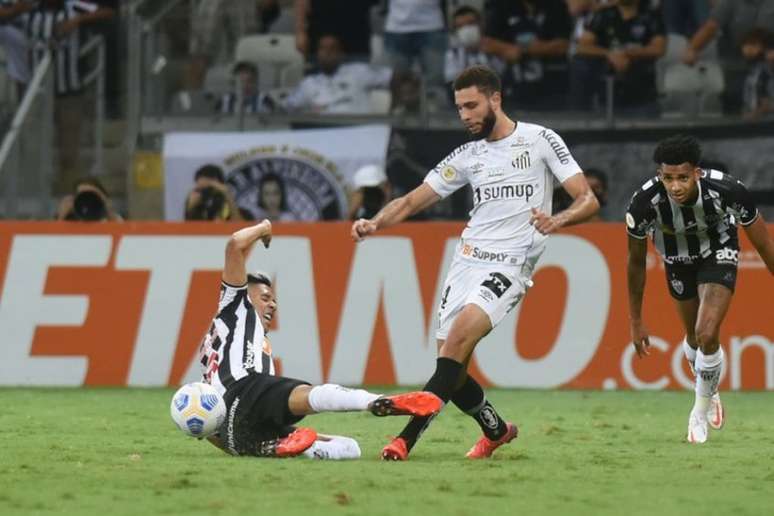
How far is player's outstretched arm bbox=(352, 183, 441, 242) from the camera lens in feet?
36.1

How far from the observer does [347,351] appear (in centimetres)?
1788

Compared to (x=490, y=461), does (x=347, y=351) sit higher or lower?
lower

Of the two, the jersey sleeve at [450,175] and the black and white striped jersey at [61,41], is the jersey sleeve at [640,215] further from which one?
the black and white striped jersey at [61,41]

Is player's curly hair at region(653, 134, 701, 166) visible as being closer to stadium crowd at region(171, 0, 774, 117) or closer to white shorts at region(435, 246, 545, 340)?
white shorts at region(435, 246, 545, 340)

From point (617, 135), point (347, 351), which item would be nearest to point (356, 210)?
point (347, 351)

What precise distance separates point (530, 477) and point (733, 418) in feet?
16.9

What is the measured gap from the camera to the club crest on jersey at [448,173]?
1127cm

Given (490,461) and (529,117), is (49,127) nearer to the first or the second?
(529,117)

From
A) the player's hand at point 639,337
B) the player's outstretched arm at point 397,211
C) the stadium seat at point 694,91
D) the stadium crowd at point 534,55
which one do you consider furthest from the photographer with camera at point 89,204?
the player's outstretched arm at point 397,211

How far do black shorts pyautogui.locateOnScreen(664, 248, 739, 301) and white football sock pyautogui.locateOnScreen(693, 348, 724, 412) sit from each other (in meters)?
0.48

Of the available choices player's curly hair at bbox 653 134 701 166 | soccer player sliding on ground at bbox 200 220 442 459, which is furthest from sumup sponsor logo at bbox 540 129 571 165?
soccer player sliding on ground at bbox 200 220 442 459

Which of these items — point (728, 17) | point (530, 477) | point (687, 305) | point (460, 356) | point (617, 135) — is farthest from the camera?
point (728, 17)

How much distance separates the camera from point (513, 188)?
1105 centimetres

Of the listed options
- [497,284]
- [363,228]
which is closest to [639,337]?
[497,284]
